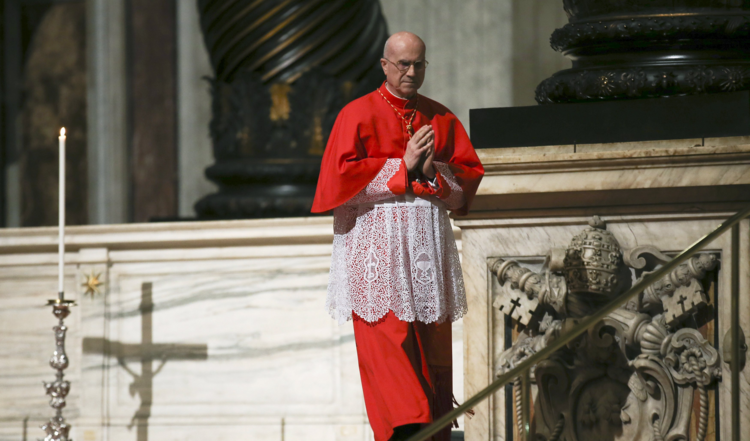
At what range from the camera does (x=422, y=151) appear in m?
3.16

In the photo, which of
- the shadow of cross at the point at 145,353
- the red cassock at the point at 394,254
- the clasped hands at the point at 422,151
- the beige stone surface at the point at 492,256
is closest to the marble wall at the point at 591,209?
the beige stone surface at the point at 492,256

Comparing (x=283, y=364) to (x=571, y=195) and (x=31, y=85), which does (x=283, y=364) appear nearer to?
(x=571, y=195)

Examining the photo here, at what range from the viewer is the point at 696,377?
3.46 m

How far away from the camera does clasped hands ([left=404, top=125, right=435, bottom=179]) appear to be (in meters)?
3.16

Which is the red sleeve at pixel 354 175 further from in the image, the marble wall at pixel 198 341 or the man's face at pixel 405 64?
the marble wall at pixel 198 341

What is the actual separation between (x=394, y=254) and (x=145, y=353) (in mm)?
2070

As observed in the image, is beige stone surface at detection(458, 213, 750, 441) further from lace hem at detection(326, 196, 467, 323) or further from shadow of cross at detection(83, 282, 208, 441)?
shadow of cross at detection(83, 282, 208, 441)

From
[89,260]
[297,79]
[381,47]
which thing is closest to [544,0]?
[381,47]

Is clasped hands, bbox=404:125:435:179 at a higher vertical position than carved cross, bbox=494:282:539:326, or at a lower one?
higher

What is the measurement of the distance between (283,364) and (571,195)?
176 centimetres

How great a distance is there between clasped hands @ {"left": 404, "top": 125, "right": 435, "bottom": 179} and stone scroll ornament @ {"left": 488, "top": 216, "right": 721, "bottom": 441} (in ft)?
2.14

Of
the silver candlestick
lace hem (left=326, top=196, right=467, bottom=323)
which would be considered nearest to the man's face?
lace hem (left=326, top=196, right=467, bottom=323)

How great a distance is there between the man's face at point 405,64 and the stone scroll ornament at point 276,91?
78.0 inches


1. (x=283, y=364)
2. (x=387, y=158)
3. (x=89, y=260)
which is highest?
(x=387, y=158)
